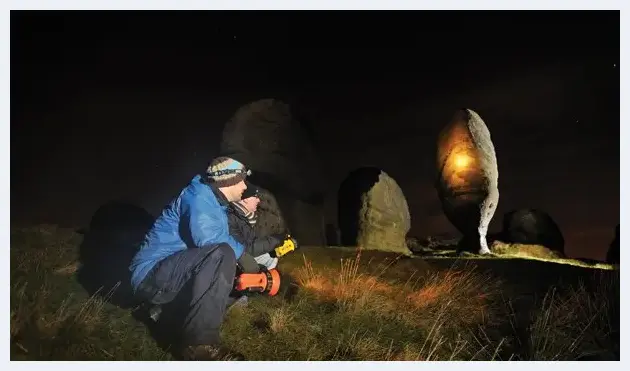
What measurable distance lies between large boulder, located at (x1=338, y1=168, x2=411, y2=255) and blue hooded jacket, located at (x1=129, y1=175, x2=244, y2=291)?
601 centimetres

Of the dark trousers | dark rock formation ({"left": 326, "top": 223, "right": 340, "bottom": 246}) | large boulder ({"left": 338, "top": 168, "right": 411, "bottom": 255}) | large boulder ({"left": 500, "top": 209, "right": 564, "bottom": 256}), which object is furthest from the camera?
large boulder ({"left": 500, "top": 209, "right": 564, "bottom": 256})

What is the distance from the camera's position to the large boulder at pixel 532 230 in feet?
47.2

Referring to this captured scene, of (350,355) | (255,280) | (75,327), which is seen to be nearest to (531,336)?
(350,355)

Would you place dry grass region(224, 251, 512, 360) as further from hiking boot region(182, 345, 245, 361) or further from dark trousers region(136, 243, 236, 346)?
dark trousers region(136, 243, 236, 346)

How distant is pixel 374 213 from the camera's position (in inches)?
413

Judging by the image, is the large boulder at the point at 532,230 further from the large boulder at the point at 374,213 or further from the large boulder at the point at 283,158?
the large boulder at the point at 283,158

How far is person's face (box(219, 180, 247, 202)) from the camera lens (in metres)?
4.63

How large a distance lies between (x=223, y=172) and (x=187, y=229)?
24.2 inches

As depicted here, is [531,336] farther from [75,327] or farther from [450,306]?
[75,327]

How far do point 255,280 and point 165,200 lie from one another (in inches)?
157

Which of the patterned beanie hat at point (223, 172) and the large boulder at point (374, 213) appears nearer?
the patterned beanie hat at point (223, 172)

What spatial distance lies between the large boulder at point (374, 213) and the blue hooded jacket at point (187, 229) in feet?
19.7

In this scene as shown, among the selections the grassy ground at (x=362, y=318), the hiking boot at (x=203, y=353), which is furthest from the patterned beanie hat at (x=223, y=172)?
the hiking boot at (x=203, y=353)

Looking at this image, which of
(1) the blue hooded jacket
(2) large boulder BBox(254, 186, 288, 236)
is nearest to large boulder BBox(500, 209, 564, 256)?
(2) large boulder BBox(254, 186, 288, 236)
